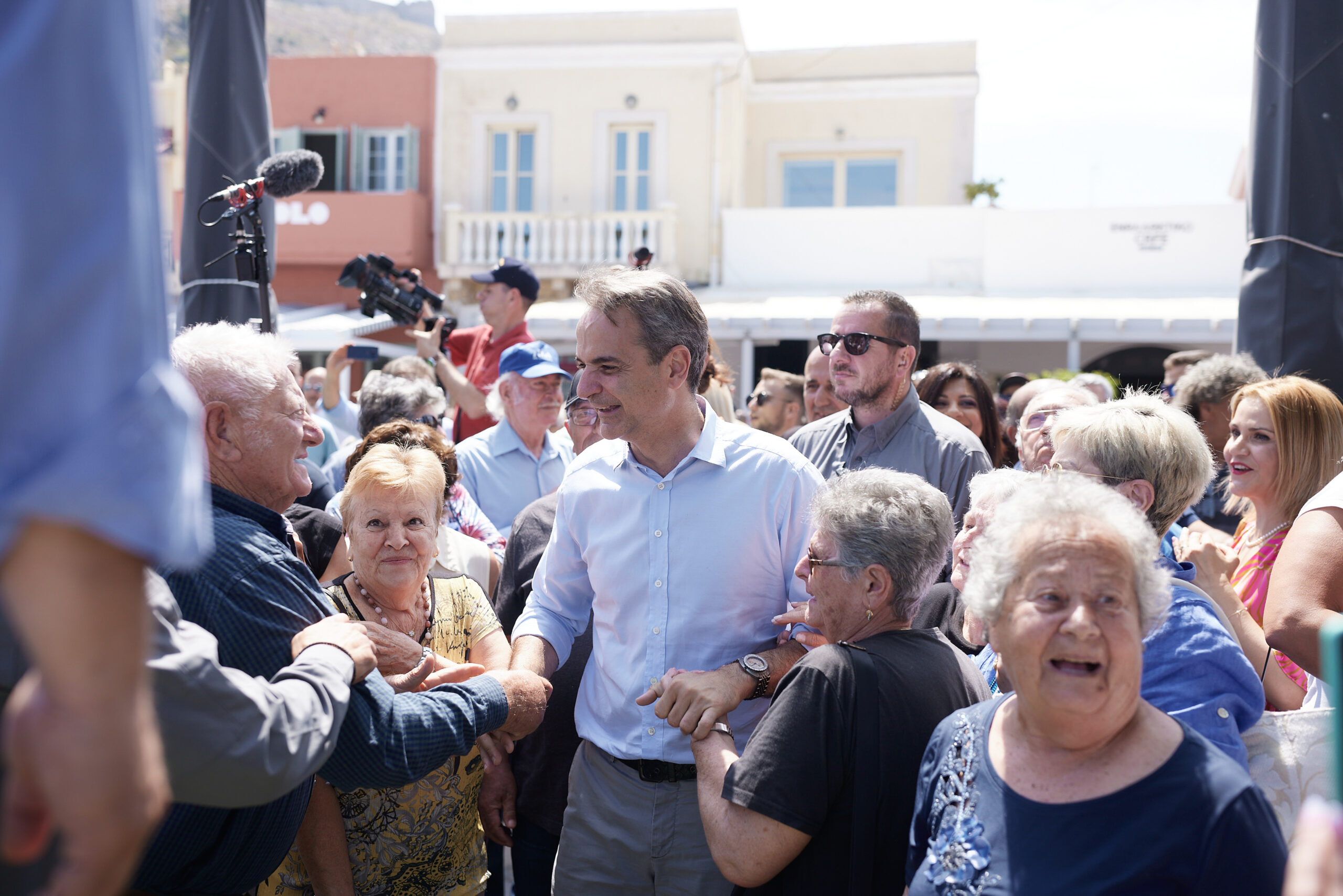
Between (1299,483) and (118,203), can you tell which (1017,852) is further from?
(1299,483)

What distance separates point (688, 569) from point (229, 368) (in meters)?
1.17

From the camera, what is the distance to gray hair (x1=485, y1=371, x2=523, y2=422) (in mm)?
4633

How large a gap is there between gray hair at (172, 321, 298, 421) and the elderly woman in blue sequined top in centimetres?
142

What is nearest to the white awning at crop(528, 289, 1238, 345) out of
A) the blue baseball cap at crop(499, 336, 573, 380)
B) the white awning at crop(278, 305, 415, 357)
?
the white awning at crop(278, 305, 415, 357)

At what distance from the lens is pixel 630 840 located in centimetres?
250

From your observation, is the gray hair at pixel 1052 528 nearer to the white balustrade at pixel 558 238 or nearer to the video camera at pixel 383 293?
the video camera at pixel 383 293

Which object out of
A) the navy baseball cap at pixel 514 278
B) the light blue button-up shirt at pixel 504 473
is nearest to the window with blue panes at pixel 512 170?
the navy baseball cap at pixel 514 278

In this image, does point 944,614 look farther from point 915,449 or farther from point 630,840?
point 915,449

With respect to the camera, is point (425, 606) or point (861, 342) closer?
point (425, 606)

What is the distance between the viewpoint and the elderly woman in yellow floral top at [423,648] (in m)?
2.49

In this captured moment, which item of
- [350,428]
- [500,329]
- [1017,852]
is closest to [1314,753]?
[1017,852]

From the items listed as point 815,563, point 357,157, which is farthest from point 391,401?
point 357,157

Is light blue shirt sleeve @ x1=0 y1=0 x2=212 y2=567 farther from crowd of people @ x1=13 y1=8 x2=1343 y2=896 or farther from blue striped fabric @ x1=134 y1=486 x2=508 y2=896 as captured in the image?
blue striped fabric @ x1=134 y1=486 x2=508 y2=896

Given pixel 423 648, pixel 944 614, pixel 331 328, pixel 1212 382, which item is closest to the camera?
pixel 423 648
